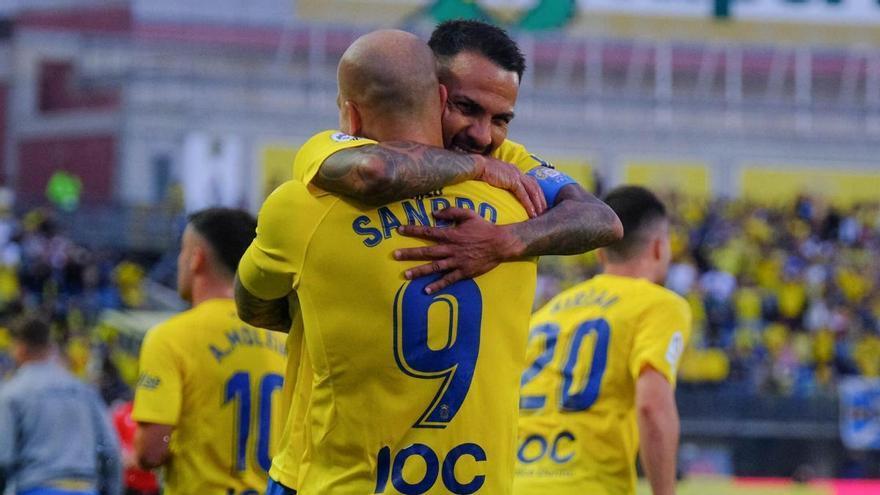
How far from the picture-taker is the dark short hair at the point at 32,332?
781cm

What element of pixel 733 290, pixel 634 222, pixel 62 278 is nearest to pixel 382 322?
pixel 634 222

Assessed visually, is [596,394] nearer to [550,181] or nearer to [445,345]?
[550,181]

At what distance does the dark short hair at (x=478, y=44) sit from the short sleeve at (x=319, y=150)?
1.17 feet

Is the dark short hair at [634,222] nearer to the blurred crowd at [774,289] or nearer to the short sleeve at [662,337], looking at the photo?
the short sleeve at [662,337]

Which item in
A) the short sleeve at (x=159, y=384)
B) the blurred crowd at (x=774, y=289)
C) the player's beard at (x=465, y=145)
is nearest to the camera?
the player's beard at (x=465, y=145)

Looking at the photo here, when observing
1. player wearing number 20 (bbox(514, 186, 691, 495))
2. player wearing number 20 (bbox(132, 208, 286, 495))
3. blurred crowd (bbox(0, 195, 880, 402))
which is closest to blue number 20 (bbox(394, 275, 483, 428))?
player wearing number 20 (bbox(132, 208, 286, 495))

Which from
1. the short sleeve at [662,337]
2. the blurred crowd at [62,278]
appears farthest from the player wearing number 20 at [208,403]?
the blurred crowd at [62,278]

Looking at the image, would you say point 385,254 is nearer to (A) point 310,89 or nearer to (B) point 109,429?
(B) point 109,429

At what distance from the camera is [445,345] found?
3.61 meters

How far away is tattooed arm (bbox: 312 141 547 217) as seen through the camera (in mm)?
3496

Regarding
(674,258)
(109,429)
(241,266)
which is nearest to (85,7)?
(674,258)

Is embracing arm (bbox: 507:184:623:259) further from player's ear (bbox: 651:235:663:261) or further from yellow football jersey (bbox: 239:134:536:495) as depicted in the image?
player's ear (bbox: 651:235:663:261)

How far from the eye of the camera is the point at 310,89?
129 feet

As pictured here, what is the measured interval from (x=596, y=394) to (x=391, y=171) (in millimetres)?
2571
